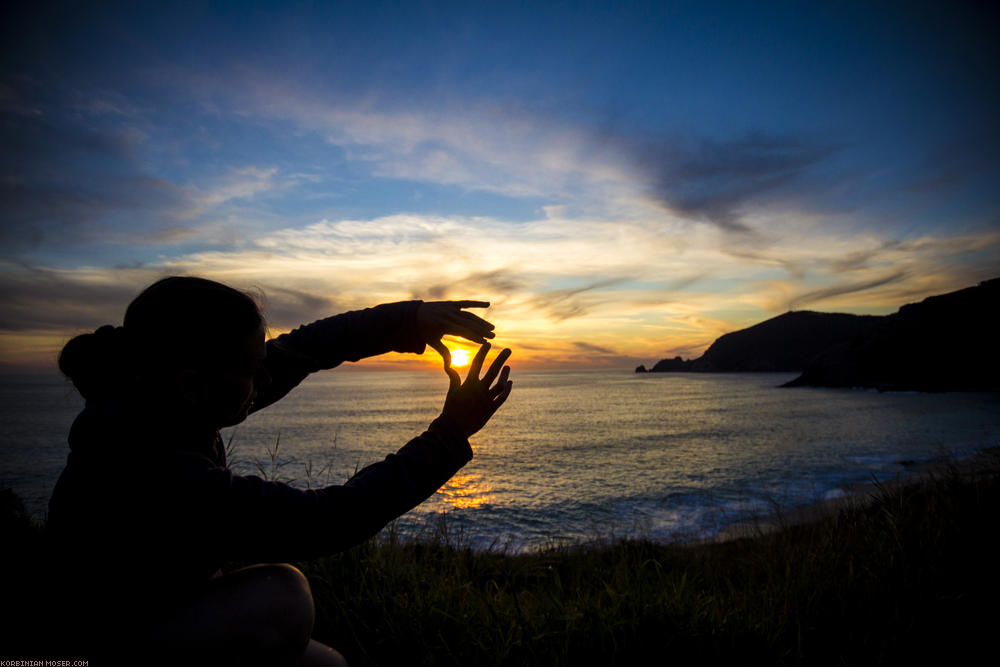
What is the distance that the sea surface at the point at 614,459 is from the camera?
12047mm

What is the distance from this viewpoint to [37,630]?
51.6 inches

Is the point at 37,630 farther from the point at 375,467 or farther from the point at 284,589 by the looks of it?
the point at 375,467

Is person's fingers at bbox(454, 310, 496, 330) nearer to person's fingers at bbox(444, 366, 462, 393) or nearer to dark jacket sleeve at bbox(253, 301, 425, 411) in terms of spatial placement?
dark jacket sleeve at bbox(253, 301, 425, 411)

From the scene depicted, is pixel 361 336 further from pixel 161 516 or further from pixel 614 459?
pixel 614 459

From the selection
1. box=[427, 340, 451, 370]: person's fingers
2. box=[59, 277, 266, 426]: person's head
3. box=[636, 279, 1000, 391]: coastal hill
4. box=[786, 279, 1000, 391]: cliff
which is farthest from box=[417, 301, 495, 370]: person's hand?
box=[636, 279, 1000, 391]: coastal hill

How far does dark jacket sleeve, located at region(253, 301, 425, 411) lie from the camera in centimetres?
217

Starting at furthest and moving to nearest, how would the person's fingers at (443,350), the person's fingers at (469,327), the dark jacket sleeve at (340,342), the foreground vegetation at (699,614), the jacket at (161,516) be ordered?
the foreground vegetation at (699,614) < the dark jacket sleeve at (340,342) < the person's fingers at (469,327) < the person's fingers at (443,350) < the jacket at (161,516)

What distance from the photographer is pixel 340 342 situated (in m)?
2.26

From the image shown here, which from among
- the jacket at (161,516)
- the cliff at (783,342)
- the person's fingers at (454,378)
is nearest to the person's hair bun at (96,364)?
the jacket at (161,516)

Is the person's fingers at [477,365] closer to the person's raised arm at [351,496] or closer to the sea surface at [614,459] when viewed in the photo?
the person's raised arm at [351,496]

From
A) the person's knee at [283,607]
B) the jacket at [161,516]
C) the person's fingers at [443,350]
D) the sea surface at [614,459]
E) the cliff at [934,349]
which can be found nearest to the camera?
the jacket at [161,516]

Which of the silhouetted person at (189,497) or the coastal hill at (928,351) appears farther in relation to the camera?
the coastal hill at (928,351)

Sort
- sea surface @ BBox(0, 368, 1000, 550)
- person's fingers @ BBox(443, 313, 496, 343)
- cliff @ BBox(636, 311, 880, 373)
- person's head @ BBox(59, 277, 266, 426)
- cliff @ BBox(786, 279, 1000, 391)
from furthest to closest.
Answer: cliff @ BBox(636, 311, 880, 373) → cliff @ BBox(786, 279, 1000, 391) → sea surface @ BBox(0, 368, 1000, 550) → person's fingers @ BBox(443, 313, 496, 343) → person's head @ BBox(59, 277, 266, 426)

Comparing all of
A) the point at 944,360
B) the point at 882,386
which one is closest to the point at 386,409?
the point at 882,386
